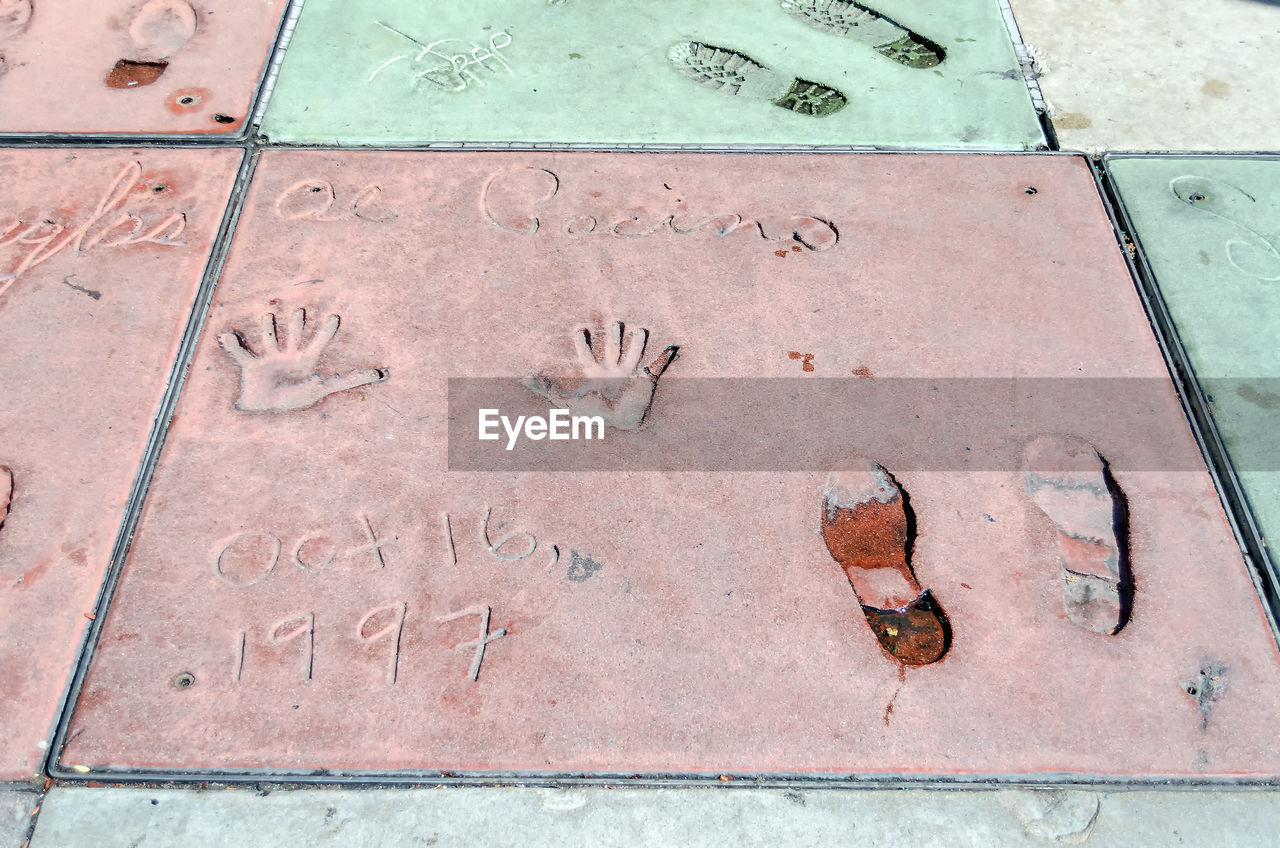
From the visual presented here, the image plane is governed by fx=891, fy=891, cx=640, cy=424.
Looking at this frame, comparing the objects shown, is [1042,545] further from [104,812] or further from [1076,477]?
[104,812]

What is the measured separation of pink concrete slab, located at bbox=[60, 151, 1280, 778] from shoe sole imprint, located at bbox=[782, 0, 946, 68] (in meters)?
0.74

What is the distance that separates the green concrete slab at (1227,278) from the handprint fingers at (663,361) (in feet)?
4.61

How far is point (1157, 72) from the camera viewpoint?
3248 millimetres

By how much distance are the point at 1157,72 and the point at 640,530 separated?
268 cm

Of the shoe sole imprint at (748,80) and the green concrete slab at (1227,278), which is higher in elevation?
the shoe sole imprint at (748,80)

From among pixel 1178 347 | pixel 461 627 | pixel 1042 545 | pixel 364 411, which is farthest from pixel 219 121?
pixel 1178 347

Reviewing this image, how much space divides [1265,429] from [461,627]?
2.07 m

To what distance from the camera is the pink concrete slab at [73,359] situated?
195 centimetres
